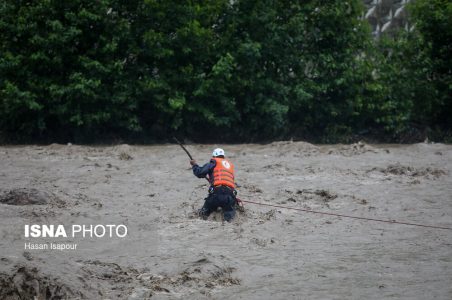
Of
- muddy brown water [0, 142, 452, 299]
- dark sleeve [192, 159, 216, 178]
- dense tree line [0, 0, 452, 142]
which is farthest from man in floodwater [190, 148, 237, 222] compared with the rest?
dense tree line [0, 0, 452, 142]

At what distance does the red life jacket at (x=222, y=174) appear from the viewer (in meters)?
13.7

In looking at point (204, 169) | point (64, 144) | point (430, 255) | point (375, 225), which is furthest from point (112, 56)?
point (430, 255)

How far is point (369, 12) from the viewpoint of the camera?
85.5 ft

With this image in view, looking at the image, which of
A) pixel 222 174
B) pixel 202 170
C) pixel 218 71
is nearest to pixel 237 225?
pixel 222 174

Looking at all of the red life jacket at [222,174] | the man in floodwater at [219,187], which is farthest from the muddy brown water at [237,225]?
the red life jacket at [222,174]

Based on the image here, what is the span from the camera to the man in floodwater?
13.6 metres

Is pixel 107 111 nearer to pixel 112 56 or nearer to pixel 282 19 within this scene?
pixel 112 56

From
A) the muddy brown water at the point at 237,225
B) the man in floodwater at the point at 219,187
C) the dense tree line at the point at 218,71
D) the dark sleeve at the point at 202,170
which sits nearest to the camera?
the muddy brown water at the point at 237,225

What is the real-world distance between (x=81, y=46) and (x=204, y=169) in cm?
965

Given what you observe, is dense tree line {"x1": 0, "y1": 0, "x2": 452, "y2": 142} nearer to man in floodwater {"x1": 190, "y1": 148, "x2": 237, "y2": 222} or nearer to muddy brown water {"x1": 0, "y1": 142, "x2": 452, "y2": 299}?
muddy brown water {"x1": 0, "y1": 142, "x2": 452, "y2": 299}

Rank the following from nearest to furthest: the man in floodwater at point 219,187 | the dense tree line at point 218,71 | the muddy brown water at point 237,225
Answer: the muddy brown water at point 237,225 → the man in floodwater at point 219,187 → the dense tree line at point 218,71

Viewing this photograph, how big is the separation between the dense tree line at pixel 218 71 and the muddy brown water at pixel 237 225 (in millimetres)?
1447

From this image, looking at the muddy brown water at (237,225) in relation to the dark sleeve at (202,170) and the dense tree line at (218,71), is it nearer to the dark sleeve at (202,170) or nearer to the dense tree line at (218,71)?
the dark sleeve at (202,170)

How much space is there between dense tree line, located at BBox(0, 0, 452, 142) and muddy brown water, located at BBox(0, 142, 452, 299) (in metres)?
1.45
